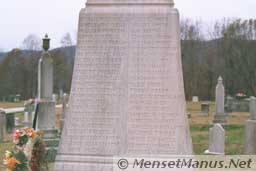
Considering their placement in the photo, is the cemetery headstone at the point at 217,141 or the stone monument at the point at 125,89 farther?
the cemetery headstone at the point at 217,141

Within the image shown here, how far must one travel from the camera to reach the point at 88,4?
6.77 meters

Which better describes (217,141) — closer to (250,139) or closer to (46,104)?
(250,139)

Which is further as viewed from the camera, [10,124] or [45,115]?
[10,124]

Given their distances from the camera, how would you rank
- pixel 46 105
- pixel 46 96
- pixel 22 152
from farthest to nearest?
pixel 46 96, pixel 46 105, pixel 22 152

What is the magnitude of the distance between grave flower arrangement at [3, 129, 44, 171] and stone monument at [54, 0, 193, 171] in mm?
516

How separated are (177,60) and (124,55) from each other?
600mm

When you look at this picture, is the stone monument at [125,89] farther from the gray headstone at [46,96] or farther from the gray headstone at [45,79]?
the gray headstone at [45,79]

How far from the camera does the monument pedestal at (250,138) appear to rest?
13.8 metres

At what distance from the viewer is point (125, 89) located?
21.7ft

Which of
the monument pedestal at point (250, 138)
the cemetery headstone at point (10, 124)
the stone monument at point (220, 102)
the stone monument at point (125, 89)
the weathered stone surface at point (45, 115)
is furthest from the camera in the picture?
the cemetery headstone at point (10, 124)

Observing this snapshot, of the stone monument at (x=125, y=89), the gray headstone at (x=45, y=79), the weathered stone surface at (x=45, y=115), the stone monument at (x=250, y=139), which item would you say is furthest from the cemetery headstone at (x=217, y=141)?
the stone monument at (x=125, y=89)

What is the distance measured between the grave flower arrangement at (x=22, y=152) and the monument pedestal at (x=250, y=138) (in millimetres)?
8245

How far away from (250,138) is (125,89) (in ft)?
26.0

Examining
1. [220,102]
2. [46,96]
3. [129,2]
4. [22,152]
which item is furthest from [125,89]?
[220,102]
